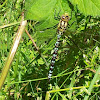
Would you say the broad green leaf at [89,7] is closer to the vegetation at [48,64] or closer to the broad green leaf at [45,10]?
the broad green leaf at [45,10]

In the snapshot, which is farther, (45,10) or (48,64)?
(48,64)

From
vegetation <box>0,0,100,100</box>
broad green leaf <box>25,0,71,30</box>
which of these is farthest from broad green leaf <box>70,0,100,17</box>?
vegetation <box>0,0,100,100</box>

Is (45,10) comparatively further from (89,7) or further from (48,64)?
(48,64)

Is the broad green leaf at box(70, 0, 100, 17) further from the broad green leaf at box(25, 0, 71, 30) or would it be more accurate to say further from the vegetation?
the vegetation

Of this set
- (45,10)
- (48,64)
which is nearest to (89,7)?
(45,10)

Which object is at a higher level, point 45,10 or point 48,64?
point 45,10

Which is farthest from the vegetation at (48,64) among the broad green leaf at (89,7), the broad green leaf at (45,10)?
the broad green leaf at (89,7)
